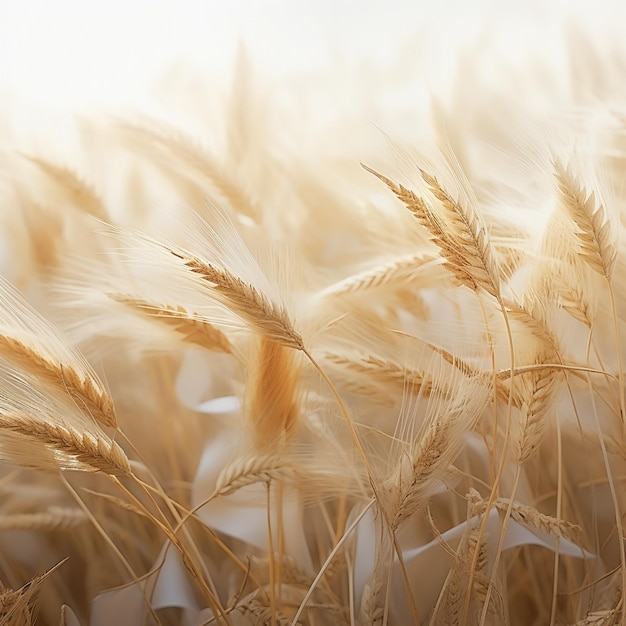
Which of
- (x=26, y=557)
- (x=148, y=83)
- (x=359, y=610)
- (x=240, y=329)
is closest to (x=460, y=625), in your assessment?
(x=359, y=610)

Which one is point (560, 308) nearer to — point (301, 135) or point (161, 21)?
point (301, 135)

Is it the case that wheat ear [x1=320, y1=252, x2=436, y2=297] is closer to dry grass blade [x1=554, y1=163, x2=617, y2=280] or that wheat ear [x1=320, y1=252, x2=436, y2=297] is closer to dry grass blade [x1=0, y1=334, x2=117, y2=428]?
dry grass blade [x1=554, y1=163, x2=617, y2=280]

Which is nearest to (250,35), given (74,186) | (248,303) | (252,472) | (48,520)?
(74,186)

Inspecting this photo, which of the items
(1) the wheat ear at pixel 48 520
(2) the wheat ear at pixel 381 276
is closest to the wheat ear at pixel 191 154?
(2) the wheat ear at pixel 381 276

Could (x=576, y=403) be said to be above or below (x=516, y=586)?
above

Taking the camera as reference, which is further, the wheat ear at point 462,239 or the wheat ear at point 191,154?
the wheat ear at point 191,154

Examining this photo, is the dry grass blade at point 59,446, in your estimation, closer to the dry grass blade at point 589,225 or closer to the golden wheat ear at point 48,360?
the golden wheat ear at point 48,360

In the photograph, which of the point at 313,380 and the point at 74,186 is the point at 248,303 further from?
the point at 74,186
